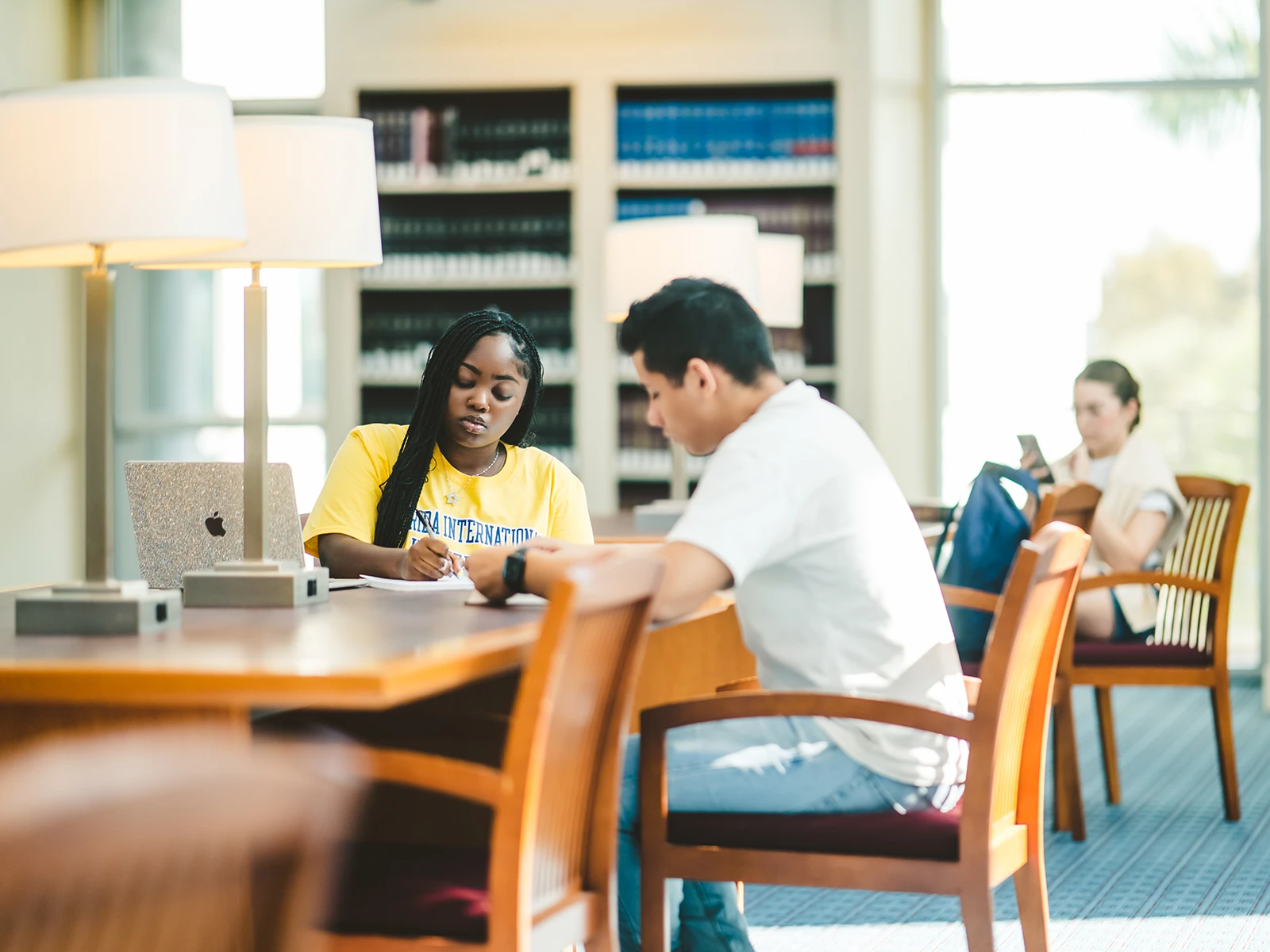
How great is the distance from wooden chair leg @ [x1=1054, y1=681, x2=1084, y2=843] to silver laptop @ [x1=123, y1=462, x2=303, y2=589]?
2.01 m

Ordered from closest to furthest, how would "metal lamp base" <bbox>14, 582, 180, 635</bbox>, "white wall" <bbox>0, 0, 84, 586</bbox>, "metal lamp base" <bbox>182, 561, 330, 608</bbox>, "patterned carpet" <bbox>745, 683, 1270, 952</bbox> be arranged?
"metal lamp base" <bbox>14, 582, 180, 635</bbox> < "metal lamp base" <bbox>182, 561, 330, 608</bbox> < "patterned carpet" <bbox>745, 683, 1270, 952</bbox> < "white wall" <bbox>0, 0, 84, 586</bbox>

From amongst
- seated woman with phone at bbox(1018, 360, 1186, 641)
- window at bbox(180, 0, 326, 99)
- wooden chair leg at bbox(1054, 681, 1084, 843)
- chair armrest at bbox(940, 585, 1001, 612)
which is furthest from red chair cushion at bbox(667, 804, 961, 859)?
window at bbox(180, 0, 326, 99)

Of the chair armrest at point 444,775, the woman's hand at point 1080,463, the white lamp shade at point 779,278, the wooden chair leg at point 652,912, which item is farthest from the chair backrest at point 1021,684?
the white lamp shade at point 779,278

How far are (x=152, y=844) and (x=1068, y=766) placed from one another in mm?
2698

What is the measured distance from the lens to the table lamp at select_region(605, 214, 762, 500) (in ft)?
13.0

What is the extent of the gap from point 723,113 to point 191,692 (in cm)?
455

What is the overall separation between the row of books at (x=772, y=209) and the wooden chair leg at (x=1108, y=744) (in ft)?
7.40

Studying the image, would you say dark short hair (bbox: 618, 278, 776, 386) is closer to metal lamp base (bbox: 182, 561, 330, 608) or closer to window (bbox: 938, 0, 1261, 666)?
metal lamp base (bbox: 182, 561, 330, 608)

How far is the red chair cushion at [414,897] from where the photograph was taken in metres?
1.52

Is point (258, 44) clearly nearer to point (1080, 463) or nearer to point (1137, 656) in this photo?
point (1080, 463)

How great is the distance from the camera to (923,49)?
19.8ft

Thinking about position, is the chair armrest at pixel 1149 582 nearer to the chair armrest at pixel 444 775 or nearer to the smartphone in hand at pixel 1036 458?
the smartphone in hand at pixel 1036 458

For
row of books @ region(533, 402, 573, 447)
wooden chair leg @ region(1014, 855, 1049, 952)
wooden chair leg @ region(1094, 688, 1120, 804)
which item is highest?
row of books @ region(533, 402, 573, 447)

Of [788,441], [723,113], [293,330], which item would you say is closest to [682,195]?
[723,113]
